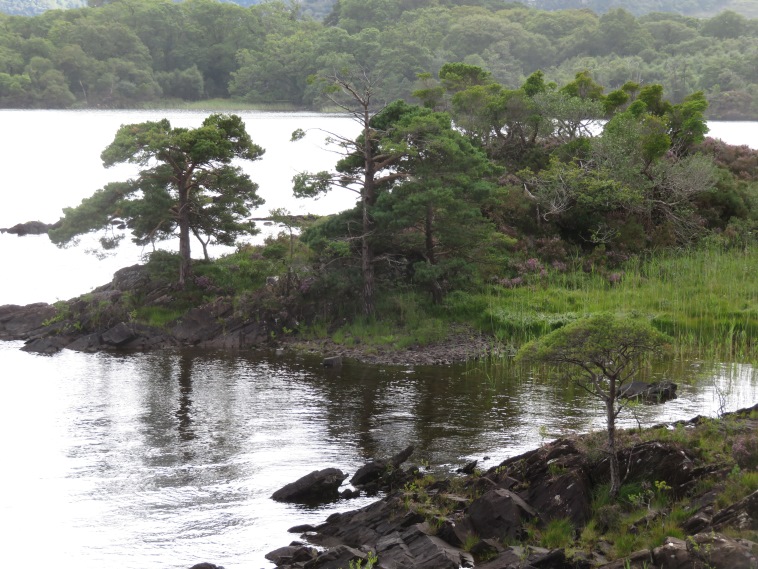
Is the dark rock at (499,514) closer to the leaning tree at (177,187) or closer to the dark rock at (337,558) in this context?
the dark rock at (337,558)

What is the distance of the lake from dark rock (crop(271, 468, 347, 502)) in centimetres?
48

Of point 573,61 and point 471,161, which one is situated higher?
point 573,61

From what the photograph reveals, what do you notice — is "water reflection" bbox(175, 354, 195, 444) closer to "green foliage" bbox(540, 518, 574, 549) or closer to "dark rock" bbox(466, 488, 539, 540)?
"dark rock" bbox(466, 488, 539, 540)

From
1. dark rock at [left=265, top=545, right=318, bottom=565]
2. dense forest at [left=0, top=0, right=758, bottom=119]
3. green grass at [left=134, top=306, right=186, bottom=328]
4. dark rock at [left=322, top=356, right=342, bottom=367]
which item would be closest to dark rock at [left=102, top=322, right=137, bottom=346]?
green grass at [left=134, top=306, right=186, bottom=328]

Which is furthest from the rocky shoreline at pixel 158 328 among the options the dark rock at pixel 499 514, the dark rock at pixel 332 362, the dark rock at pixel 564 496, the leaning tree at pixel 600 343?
the dark rock at pixel 499 514

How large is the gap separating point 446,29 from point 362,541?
120 metres

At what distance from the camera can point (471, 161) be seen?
1553 inches

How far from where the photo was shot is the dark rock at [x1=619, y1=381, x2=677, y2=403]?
29125mm

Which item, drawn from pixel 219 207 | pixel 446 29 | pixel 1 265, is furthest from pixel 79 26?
pixel 219 207

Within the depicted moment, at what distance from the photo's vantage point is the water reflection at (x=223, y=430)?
21391 mm

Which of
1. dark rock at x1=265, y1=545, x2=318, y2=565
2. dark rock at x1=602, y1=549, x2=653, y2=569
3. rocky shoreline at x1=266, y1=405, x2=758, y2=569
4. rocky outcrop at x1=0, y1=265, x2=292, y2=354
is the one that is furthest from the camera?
rocky outcrop at x1=0, y1=265, x2=292, y2=354

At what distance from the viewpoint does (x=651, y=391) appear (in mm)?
29516

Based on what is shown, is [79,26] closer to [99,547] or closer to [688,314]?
[688,314]

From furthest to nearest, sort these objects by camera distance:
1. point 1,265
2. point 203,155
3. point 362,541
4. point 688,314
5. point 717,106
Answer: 1. point 717,106
2. point 1,265
3. point 203,155
4. point 688,314
5. point 362,541
